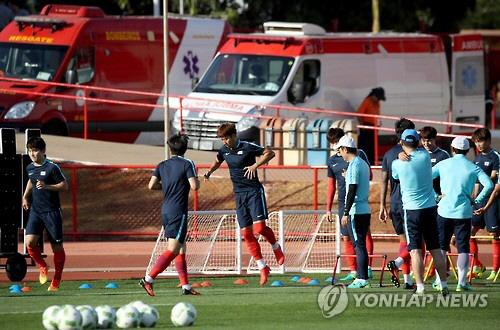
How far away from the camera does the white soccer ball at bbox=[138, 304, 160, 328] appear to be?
10188 millimetres

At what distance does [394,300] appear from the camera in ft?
39.6

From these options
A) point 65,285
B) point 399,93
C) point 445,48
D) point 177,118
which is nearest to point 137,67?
point 177,118

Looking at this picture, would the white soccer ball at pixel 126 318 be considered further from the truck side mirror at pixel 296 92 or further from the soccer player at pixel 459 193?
the truck side mirror at pixel 296 92

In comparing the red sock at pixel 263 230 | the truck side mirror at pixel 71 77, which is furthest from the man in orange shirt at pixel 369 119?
the red sock at pixel 263 230

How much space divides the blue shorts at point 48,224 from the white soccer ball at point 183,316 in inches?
152

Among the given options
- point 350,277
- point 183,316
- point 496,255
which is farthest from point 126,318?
point 496,255

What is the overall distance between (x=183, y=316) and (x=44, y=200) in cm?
416

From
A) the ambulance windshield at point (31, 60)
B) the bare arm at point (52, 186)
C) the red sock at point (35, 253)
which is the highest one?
the ambulance windshield at point (31, 60)

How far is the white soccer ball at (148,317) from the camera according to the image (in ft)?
33.4

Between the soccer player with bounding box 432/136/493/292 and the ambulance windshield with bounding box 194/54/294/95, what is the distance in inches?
470

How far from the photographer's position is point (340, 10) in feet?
132

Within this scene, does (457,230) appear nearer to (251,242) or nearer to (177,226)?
(251,242)

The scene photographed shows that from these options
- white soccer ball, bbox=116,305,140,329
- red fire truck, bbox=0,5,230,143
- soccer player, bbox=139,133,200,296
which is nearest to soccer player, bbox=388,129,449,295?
soccer player, bbox=139,133,200,296

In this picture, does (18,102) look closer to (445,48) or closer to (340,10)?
(445,48)
